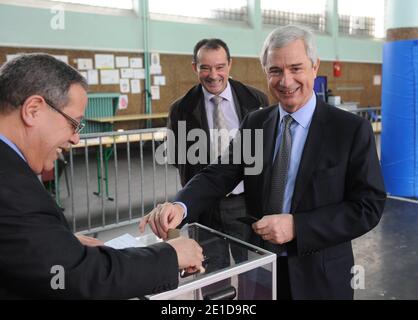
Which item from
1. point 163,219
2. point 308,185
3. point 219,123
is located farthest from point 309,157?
point 219,123

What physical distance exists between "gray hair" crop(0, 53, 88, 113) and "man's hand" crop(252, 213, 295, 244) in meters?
0.78

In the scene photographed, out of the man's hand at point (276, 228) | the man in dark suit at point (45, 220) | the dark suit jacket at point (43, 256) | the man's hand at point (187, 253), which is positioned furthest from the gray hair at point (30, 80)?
the man's hand at point (276, 228)

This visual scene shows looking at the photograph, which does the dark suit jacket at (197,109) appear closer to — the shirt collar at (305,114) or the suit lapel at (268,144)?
the suit lapel at (268,144)

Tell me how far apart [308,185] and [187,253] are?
568mm

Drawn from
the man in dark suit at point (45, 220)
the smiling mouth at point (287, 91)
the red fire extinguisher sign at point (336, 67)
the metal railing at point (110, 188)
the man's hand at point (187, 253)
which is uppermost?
the red fire extinguisher sign at point (336, 67)

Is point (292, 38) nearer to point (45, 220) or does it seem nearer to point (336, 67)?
point (45, 220)

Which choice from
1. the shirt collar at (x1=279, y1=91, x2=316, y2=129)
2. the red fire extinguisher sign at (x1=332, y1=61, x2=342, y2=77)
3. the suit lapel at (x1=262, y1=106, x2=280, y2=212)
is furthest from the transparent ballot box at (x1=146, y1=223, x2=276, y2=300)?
the red fire extinguisher sign at (x1=332, y1=61, x2=342, y2=77)

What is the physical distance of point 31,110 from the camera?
3.60 ft

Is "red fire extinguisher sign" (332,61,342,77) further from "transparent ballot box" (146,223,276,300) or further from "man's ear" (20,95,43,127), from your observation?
"man's ear" (20,95,43,127)

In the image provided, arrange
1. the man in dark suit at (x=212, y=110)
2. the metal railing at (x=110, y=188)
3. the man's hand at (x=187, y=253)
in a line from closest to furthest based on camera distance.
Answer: the man's hand at (x=187, y=253) < the man in dark suit at (x=212, y=110) < the metal railing at (x=110, y=188)

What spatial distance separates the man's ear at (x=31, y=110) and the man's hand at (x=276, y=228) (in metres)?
0.80

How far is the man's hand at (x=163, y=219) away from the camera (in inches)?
63.6

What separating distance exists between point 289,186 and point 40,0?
8287 millimetres
